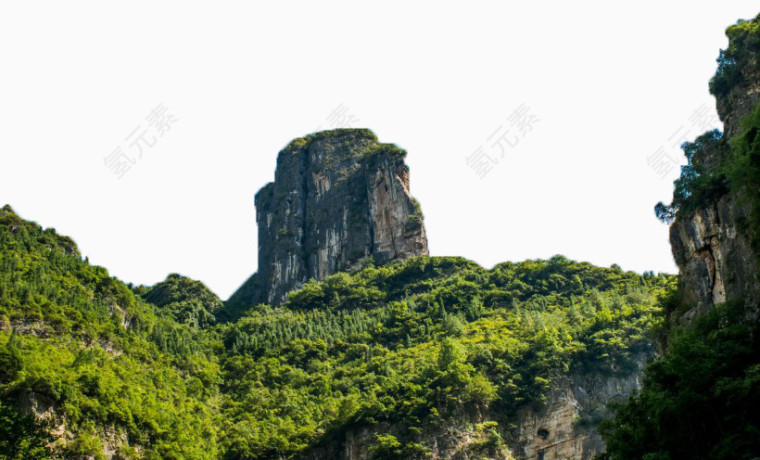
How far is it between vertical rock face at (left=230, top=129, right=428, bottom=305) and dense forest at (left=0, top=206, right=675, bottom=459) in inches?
836

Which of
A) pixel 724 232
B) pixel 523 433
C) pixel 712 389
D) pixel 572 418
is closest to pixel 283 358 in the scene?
Result: pixel 523 433

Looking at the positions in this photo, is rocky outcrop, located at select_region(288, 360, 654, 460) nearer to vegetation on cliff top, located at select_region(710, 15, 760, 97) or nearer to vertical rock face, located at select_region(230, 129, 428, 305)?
vegetation on cliff top, located at select_region(710, 15, 760, 97)

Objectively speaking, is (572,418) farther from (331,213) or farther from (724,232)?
(331,213)

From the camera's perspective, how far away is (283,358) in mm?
76688

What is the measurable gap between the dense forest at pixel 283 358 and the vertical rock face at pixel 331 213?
836 inches

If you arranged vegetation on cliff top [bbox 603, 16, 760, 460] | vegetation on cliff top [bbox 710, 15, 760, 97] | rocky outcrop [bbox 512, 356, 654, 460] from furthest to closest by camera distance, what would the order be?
rocky outcrop [bbox 512, 356, 654, 460] < vegetation on cliff top [bbox 710, 15, 760, 97] < vegetation on cliff top [bbox 603, 16, 760, 460]

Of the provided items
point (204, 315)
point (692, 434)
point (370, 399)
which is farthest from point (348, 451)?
point (204, 315)

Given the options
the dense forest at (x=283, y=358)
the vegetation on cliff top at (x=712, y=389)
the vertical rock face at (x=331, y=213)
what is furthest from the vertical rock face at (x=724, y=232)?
the vertical rock face at (x=331, y=213)

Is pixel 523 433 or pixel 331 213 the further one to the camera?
pixel 331 213

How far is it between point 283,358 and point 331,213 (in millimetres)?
45746

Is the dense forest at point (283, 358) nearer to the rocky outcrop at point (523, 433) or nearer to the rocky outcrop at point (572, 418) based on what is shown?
the rocky outcrop at point (523, 433)

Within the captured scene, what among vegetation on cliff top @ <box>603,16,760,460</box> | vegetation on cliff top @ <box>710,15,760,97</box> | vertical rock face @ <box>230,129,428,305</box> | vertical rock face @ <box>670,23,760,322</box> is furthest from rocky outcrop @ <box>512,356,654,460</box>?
vertical rock face @ <box>230,129,428,305</box>

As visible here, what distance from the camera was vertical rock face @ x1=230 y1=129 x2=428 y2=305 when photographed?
112875 millimetres

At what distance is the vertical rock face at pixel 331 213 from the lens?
112875 millimetres
